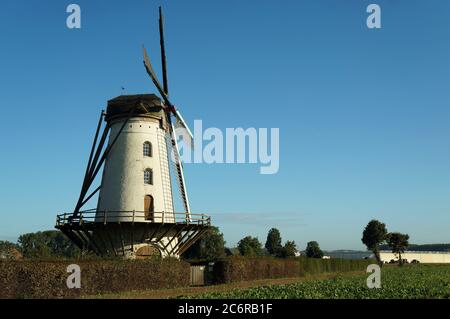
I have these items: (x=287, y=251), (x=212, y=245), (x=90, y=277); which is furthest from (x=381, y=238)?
(x=90, y=277)

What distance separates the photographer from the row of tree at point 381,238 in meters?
81.6

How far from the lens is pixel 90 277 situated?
71.8 ft

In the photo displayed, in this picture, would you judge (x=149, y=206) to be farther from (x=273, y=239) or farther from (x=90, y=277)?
(x=273, y=239)

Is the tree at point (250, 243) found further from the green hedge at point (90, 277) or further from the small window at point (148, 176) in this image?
the green hedge at point (90, 277)

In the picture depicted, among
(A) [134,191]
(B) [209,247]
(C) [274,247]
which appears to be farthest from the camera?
(C) [274,247]

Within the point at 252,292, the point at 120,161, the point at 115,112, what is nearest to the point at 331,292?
the point at 252,292

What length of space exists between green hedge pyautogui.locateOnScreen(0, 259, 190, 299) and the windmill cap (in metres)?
10.8

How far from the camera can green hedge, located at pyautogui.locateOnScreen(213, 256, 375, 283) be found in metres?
30.6

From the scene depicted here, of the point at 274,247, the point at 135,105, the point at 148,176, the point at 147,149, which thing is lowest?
the point at 274,247

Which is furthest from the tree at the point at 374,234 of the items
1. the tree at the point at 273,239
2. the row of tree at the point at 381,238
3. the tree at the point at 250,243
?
the tree at the point at 273,239

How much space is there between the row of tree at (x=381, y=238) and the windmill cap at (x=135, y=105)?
199 feet

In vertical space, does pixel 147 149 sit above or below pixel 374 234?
above

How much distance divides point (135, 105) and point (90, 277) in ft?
45.0

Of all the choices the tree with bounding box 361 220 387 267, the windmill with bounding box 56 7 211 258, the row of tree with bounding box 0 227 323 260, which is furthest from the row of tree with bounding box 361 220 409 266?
the windmill with bounding box 56 7 211 258
